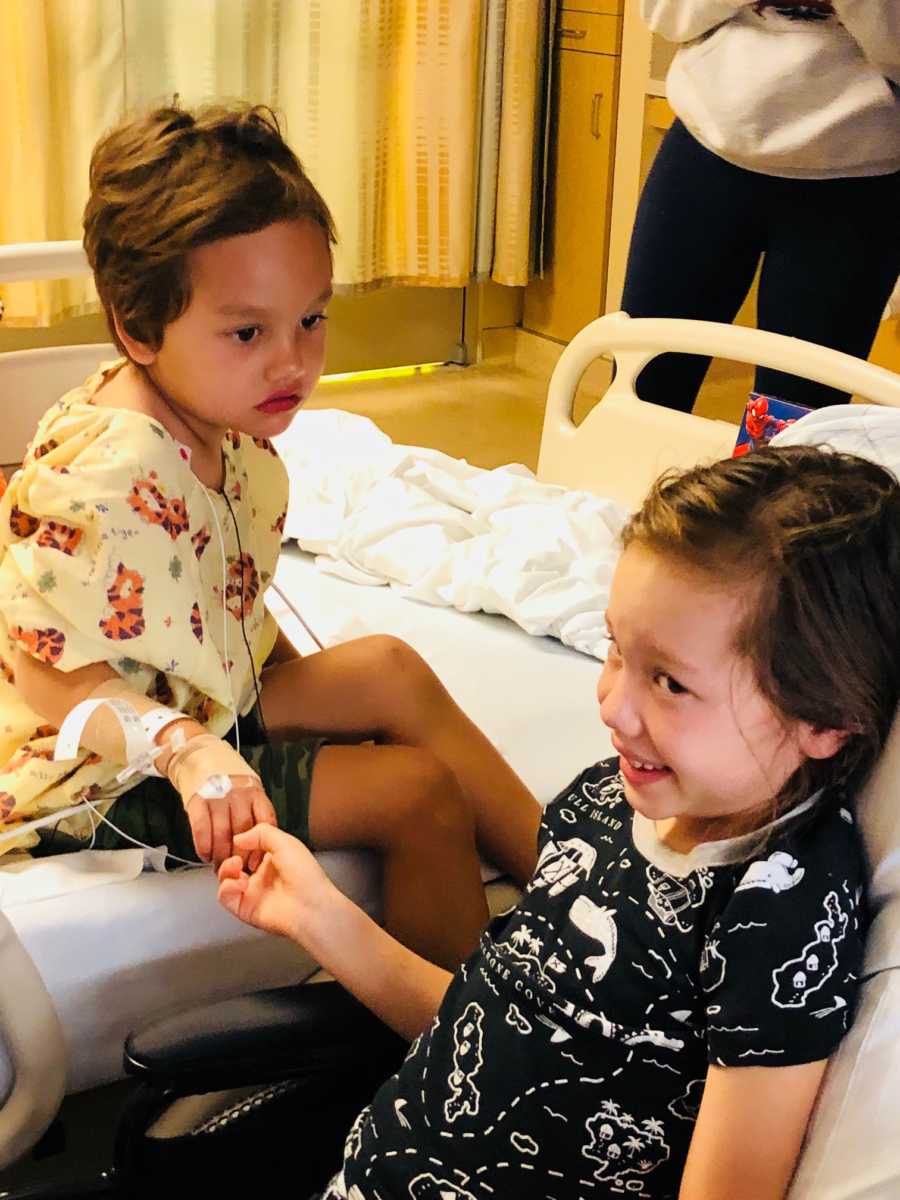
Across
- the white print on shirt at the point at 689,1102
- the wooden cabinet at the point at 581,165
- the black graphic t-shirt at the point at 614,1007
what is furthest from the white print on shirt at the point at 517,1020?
the wooden cabinet at the point at 581,165

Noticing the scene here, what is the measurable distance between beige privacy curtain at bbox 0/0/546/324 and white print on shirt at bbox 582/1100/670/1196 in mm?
3064

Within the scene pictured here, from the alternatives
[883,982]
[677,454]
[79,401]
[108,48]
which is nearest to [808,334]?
[677,454]

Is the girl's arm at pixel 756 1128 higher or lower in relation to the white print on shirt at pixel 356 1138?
higher

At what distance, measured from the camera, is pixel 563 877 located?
3.32 feet

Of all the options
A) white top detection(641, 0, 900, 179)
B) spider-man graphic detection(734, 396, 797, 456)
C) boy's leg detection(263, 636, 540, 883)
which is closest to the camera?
boy's leg detection(263, 636, 540, 883)

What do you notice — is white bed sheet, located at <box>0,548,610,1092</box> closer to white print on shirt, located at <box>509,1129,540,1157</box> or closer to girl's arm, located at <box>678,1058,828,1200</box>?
white print on shirt, located at <box>509,1129,540,1157</box>

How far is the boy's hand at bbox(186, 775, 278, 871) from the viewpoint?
3.85 ft

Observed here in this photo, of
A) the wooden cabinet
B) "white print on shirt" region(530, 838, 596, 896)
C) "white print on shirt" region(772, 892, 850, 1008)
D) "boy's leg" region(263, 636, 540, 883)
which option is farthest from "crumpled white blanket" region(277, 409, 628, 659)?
the wooden cabinet

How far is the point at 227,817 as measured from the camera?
1.19 meters

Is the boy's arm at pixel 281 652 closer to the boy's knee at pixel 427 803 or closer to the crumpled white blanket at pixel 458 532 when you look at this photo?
the boy's knee at pixel 427 803

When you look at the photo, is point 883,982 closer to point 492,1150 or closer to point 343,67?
point 492,1150

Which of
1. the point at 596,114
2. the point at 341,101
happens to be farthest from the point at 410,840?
the point at 596,114

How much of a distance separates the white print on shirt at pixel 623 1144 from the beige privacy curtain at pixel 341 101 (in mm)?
3064

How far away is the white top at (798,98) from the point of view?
1.89 metres
